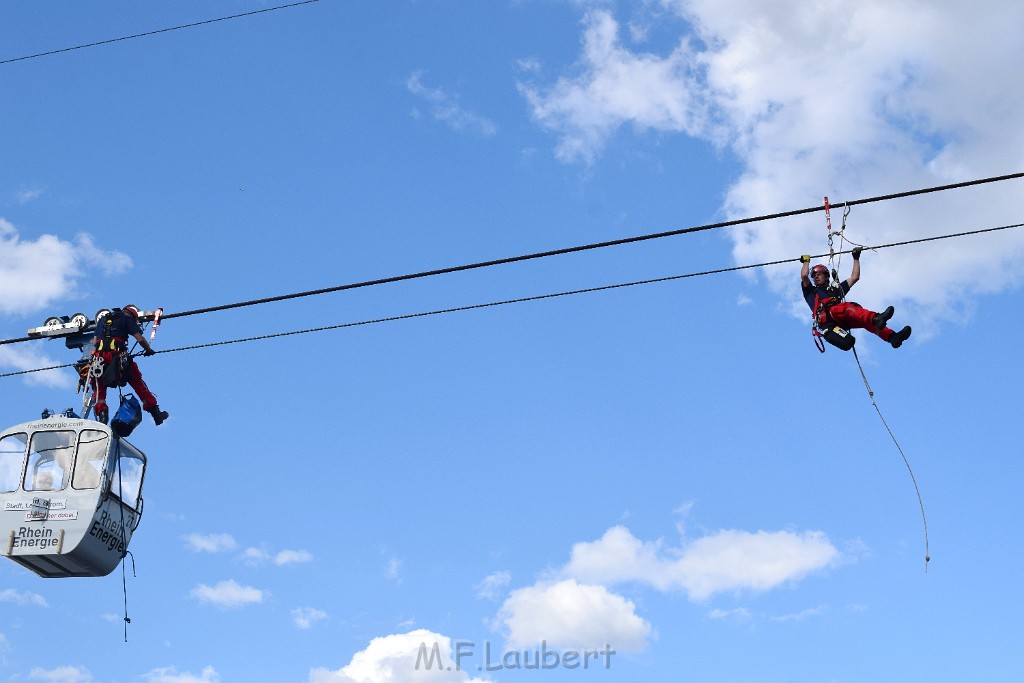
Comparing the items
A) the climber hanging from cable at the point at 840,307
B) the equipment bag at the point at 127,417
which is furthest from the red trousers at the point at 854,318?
the equipment bag at the point at 127,417

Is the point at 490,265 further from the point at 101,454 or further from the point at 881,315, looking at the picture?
the point at 101,454

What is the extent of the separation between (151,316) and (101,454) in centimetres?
235

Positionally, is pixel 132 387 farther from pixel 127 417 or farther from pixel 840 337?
pixel 840 337

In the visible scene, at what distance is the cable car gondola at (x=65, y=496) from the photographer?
20.2m

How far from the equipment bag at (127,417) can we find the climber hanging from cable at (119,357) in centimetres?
37

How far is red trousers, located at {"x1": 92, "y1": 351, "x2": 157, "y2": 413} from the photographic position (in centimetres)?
2139

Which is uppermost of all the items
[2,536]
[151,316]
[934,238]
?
[151,316]

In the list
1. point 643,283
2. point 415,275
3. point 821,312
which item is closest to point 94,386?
point 415,275

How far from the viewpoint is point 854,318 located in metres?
19.0

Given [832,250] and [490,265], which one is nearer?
[490,265]

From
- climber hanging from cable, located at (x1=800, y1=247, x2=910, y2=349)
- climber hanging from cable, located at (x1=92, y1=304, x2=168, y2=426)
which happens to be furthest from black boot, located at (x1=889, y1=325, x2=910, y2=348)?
climber hanging from cable, located at (x1=92, y1=304, x2=168, y2=426)

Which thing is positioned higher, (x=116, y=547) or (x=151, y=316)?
(x=151, y=316)

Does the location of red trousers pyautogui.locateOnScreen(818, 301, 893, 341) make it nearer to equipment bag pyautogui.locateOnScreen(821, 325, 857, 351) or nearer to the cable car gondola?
equipment bag pyautogui.locateOnScreen(821, 325, 857, 351)

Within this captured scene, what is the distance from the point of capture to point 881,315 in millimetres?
18625
